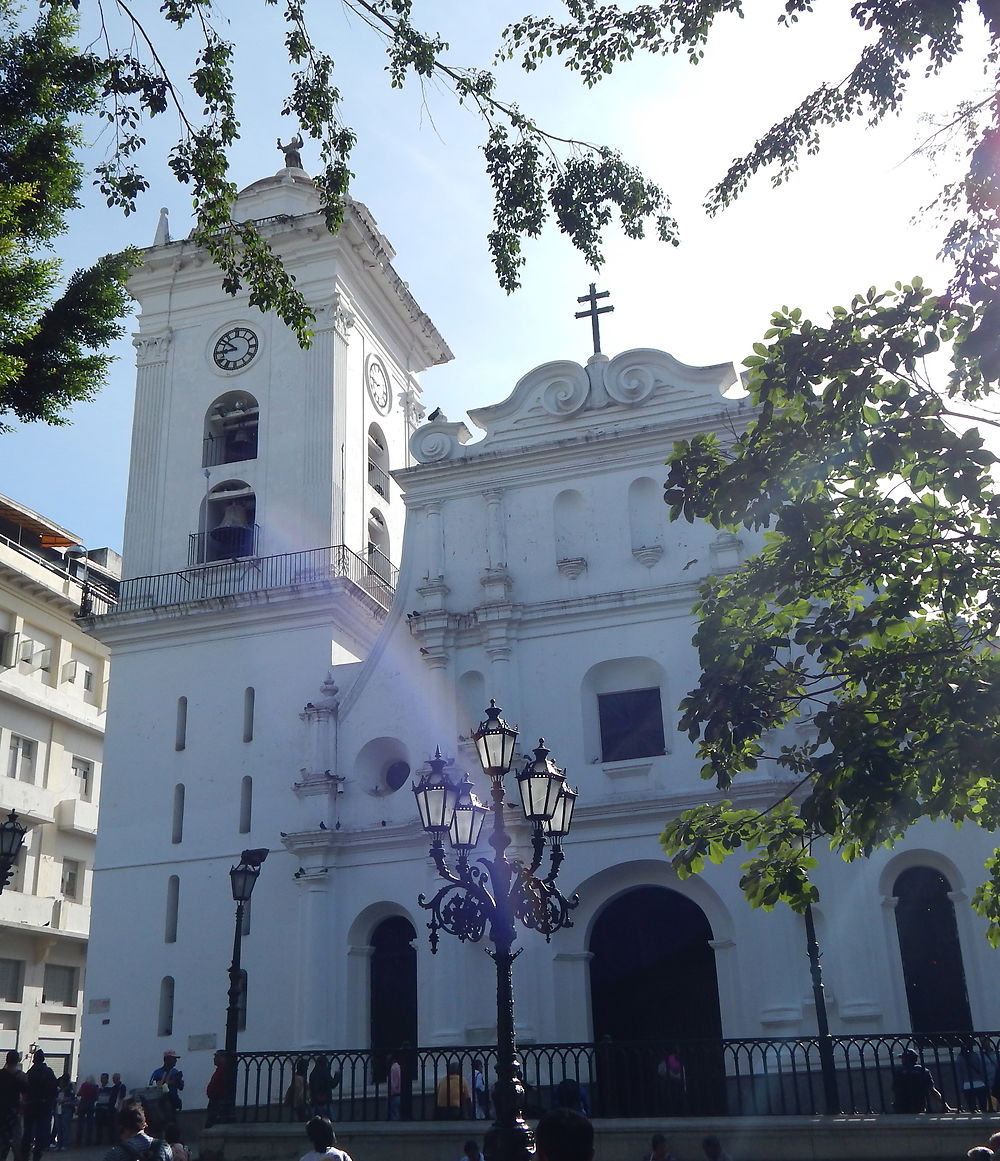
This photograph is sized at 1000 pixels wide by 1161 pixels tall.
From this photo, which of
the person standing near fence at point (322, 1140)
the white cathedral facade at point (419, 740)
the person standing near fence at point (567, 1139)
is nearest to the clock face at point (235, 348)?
the white cathedral facade at point (419, 740)

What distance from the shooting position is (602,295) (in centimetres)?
2455

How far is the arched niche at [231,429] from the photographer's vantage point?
91.5 ft

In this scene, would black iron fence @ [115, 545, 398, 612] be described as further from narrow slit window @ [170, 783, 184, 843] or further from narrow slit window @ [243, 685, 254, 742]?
narrow slit window @ [170, 783, 184, 843]

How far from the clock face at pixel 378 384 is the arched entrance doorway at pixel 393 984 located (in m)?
12.7

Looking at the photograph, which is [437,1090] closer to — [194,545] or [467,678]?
[467,678]

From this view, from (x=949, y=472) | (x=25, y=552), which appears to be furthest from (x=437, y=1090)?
(x=25, y=552)

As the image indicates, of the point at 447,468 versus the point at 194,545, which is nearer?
the point at 447,468

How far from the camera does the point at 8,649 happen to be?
3478 cm

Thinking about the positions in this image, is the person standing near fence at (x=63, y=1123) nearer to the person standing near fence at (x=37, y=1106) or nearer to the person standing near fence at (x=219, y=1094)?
the person standing near fence at (x=37, y=1106)

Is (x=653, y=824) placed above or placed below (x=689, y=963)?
above

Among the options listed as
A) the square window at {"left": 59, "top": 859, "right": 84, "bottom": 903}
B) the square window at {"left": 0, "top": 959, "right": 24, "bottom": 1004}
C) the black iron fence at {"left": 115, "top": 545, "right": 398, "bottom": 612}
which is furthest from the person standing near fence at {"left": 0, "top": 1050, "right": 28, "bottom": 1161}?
the square window at {"left": 59, "top": 859, "right": 84, "bottom": 903}

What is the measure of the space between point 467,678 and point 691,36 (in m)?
A: 13.7

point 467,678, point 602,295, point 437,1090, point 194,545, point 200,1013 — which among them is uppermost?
point 602,295

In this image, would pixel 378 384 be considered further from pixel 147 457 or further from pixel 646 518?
pixel 646 518
